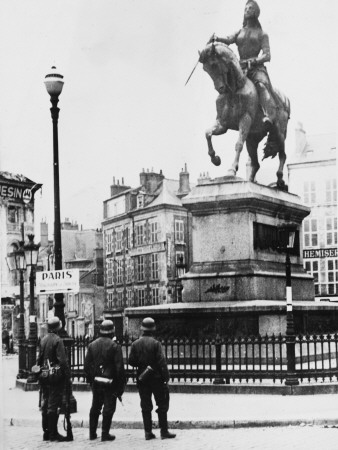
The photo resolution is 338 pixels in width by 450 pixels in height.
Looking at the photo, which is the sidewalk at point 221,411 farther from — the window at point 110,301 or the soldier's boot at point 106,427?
the window at point 110,301

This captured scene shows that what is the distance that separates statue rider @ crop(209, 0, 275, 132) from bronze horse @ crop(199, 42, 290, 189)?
0.18 meters

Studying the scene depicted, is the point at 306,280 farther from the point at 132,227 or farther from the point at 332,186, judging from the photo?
the point at 132,227

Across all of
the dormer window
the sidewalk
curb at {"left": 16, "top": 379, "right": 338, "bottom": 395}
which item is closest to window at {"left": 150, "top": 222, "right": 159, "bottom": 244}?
the dormer window

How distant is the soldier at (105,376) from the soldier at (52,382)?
1.31ft

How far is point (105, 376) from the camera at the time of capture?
11938 mm

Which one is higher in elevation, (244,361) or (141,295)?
(141,295)

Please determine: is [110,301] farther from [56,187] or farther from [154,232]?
[56,187]

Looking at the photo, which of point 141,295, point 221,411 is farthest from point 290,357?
point 141,295

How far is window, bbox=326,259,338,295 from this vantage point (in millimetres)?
27987

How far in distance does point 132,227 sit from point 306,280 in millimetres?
6846

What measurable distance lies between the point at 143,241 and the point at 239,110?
986cm

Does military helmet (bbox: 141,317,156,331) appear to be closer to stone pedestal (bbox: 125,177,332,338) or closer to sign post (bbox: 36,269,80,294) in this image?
sign post (bbox: 36,269,80,294)

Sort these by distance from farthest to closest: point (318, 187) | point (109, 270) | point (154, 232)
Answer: point (154, 232), point (109, 270), point (318, 187)

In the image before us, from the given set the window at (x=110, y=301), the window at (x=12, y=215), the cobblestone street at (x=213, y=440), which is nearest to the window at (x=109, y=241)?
the window at (x=110, y=301)
